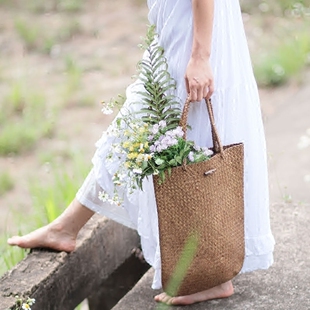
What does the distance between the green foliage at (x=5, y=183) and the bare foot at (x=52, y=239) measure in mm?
1939

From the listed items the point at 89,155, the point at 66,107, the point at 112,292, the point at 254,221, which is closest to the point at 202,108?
the point at 254,221

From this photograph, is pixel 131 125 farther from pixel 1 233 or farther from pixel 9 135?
pixel 9 135

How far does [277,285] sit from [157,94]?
2.95ft

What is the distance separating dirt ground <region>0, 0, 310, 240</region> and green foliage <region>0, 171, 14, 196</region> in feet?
0.13

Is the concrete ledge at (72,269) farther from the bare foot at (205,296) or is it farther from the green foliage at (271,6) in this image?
the green foliage at (271,6)

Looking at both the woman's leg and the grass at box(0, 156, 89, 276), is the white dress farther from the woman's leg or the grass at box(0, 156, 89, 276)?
the grass at box(0, 156, 89, 276)

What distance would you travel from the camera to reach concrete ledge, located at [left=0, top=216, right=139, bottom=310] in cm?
317

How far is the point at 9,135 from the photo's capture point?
231 inches

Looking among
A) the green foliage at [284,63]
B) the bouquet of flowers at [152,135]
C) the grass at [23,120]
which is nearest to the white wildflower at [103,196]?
the bouquet of flowers at [152,135]

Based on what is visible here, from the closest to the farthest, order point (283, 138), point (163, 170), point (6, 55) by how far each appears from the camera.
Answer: point (163, 170)
point (283, 138)
point (6, 55)

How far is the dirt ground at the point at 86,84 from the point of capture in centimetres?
513

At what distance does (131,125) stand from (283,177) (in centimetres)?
195

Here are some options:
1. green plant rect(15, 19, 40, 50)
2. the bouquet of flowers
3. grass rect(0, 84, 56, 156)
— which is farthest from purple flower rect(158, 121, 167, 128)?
green plant rect(15, 19, 40, 50)

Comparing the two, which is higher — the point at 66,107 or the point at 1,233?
the point at 66,107
